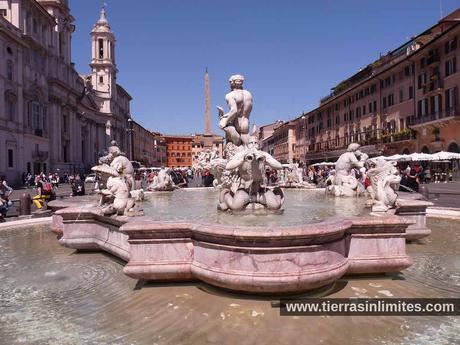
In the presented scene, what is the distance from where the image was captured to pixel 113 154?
7203 millimetres

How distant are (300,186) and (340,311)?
34.4 feet

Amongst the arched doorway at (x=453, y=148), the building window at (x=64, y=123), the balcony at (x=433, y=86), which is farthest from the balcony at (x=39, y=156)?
the arched doorway at (x=453, y=148)

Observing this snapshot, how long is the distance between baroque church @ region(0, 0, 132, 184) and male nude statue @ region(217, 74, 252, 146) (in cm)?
3265

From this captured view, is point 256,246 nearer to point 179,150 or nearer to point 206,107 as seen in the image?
point 206,107

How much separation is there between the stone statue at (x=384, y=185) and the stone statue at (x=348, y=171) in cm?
273

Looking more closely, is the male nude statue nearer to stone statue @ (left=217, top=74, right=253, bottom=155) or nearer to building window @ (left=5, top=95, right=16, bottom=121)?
stone statue @ (left=217, top=74, right=253, bottom=155)

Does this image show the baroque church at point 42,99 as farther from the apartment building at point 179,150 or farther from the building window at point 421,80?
the apartment building at point 179,150

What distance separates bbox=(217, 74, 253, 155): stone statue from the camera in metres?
8.95

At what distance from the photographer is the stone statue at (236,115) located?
8.95 meters

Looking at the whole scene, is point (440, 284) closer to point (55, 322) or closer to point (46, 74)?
point (55, 322)

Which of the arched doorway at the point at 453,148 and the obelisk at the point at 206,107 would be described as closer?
the arched doorway at the point at 453,148

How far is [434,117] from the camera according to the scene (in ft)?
104

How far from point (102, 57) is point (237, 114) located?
78302 millimetres

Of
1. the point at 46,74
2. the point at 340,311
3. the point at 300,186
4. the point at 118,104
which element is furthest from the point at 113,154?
the point at 118,104
